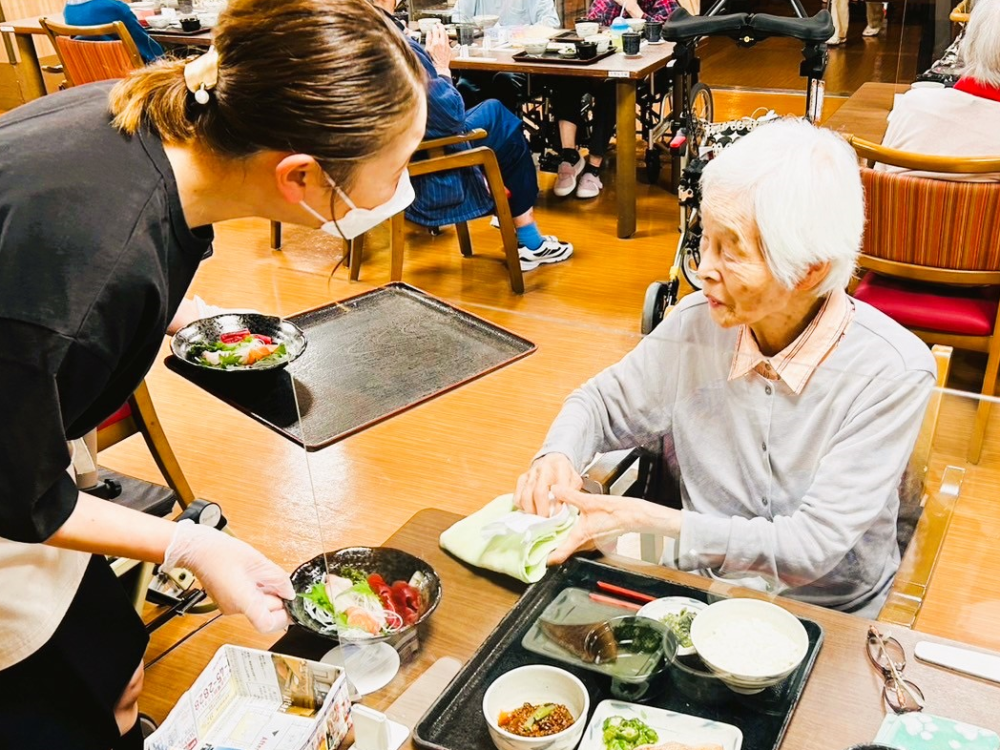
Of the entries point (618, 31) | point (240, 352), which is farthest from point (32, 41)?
point (240, 352)

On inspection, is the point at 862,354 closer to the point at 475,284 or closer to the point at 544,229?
the point at 475,284

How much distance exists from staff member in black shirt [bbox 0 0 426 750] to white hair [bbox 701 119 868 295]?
52 cm

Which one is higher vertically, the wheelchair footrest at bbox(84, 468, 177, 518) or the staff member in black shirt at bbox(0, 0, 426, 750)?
the staff member in black shirt at bbox(0, 0, 426, 750)

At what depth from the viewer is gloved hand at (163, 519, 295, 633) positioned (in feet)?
4.20

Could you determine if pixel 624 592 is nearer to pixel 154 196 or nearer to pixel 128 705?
Result: pixel 154 196

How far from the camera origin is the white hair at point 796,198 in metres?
1.41

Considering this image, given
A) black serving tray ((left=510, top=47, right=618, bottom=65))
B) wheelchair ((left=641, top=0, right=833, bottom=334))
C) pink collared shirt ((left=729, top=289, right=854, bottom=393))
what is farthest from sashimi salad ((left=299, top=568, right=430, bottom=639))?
black serving tray ((left=510, top=47, right=618, bottom=65))

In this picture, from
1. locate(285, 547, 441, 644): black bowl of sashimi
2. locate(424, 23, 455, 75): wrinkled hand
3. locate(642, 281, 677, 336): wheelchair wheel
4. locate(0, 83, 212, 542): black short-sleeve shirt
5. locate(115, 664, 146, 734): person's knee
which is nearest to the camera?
locate(0, 83, 212, 542): black short-sleeve shirt

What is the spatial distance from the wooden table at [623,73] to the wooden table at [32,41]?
1767mm

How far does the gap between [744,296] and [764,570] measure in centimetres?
42

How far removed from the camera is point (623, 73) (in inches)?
161

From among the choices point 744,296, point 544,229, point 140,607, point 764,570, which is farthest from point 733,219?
point 544,229

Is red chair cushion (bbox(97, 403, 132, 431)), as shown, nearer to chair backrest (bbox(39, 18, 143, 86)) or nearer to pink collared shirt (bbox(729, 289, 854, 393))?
pink collared shirt (bbox(729, 289, 854, 393))

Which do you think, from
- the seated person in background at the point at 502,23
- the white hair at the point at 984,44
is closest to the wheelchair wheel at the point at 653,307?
the white hair at the point at 984,44
